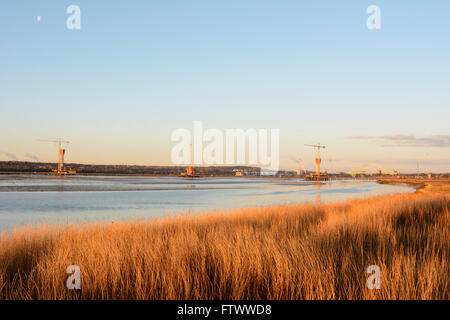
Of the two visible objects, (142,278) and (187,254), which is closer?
(142,278)

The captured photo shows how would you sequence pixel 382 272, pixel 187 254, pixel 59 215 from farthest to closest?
pixel 59 215 → pixel 187 254 → pixel 382 272

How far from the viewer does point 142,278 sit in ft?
17.7

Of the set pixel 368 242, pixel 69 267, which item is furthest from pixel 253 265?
pixel 368 242
